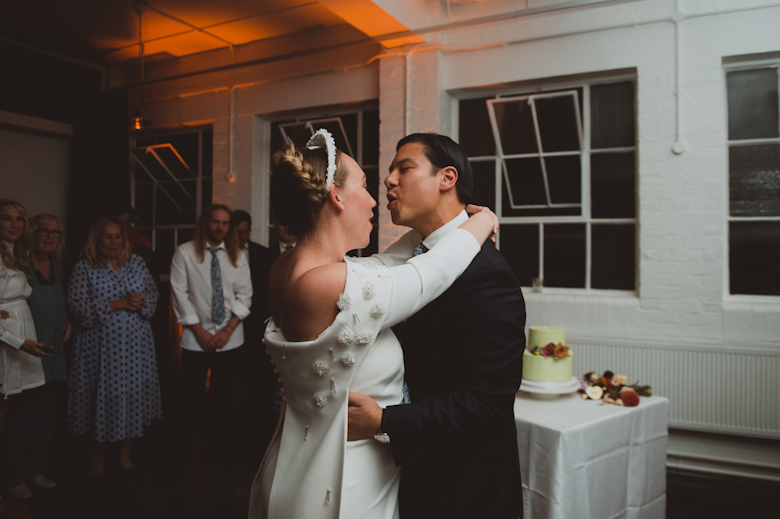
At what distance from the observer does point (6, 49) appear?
5473 mm

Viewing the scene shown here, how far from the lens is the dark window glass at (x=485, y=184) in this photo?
451cm

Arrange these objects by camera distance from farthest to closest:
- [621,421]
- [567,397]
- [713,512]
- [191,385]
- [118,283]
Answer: [191,385]
[118,283]
[713,512]
[567,397]
[621,421]

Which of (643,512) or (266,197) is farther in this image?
(266,197)

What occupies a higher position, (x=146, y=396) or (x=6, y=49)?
(x=6, y=49)

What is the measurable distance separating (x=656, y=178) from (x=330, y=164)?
3.27 m

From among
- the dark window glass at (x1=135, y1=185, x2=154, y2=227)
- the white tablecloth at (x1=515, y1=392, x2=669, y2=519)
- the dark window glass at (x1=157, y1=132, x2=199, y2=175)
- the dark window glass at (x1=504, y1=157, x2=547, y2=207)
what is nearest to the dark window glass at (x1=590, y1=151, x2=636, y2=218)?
the dark window glass at (x1=504, y1=157, x2=547, y2=207)

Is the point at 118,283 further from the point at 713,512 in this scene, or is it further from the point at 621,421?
the point at 713,512

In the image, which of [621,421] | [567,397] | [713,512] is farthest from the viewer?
[713,512]

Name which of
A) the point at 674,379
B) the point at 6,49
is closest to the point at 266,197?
the point at 6,49

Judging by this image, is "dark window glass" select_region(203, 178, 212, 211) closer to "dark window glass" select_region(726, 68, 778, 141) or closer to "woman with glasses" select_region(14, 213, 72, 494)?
"woman with glasses" select_region(14, 213, 72, 494)

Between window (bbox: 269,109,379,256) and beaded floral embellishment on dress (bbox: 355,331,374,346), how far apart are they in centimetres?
375

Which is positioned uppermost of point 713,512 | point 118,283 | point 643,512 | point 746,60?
point 746,60

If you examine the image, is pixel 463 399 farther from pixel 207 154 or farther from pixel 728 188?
pixel 207 154

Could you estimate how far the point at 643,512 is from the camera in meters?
2.31
